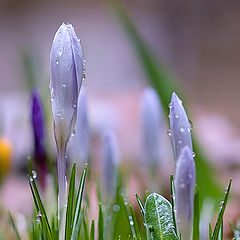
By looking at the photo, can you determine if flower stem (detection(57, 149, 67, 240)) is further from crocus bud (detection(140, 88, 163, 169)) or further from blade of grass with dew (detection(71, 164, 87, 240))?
crocus bud (detection(140, 88, 163, 169))

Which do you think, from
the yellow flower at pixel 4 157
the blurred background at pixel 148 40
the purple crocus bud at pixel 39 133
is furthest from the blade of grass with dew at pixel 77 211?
the blurred background at pixel 148 40

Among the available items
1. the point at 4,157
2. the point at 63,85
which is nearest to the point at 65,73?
the point at 63,85

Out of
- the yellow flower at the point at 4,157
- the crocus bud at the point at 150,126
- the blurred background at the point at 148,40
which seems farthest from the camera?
the blurred background at the point at 148,40

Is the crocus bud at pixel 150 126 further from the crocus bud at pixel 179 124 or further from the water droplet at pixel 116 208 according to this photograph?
the crocus bud at pixel 179 124

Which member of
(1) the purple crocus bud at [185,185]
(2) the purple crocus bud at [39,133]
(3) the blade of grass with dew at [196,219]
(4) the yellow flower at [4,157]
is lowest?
(3) the blade of grass with dew at [196,219]

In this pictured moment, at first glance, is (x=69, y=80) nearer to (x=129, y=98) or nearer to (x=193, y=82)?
(x=129, y=98)

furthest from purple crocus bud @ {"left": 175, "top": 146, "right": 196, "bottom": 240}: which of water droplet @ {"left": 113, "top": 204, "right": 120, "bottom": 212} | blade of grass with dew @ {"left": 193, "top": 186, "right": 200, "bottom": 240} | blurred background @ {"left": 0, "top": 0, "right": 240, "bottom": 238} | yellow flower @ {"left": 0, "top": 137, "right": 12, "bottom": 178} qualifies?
blurred background @ {"left": 0, "top": 0, "right": 240, "bottom": 238}

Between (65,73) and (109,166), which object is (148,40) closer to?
(109,166)
